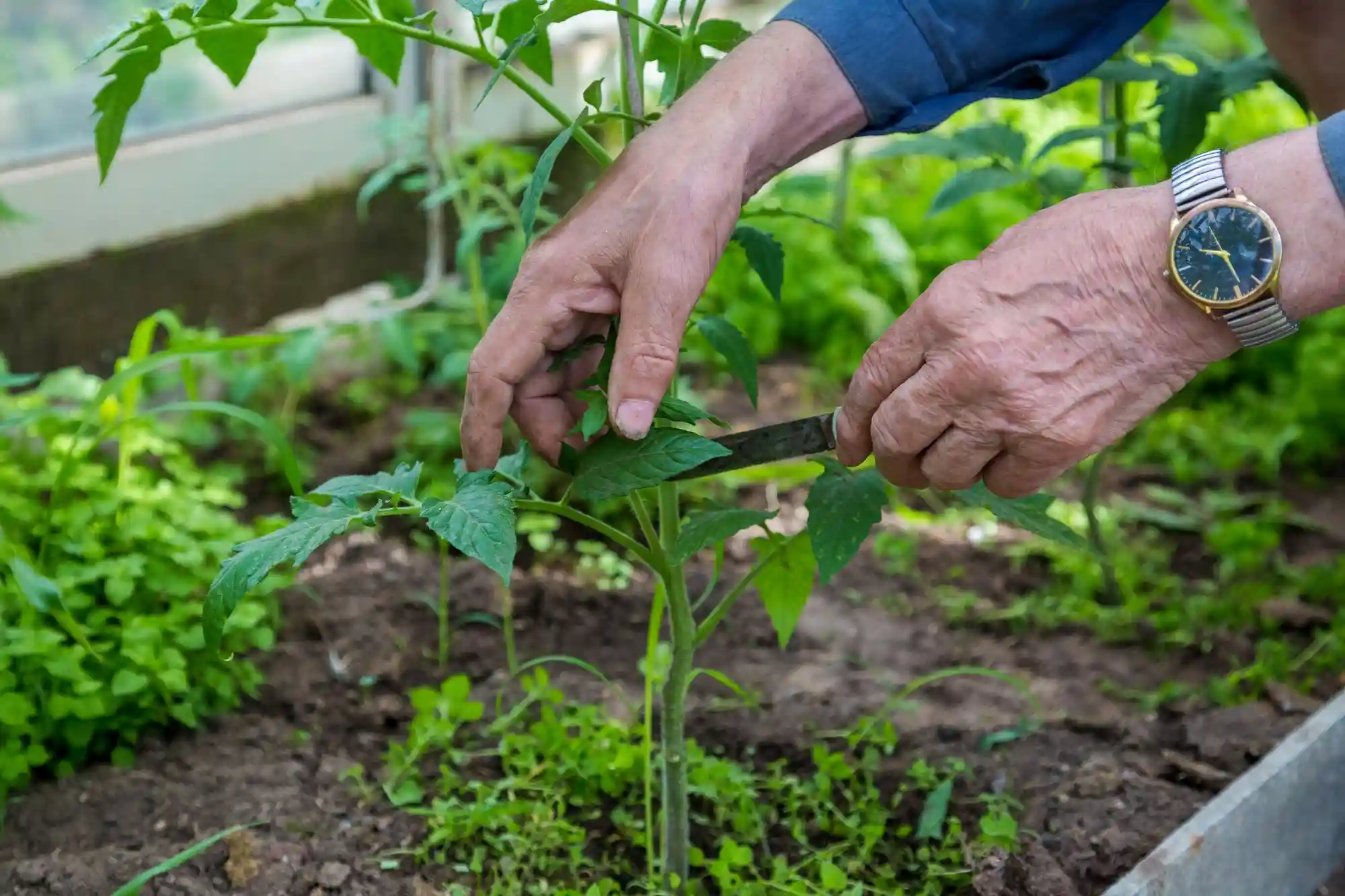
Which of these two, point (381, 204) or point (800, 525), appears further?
point (381, 204)

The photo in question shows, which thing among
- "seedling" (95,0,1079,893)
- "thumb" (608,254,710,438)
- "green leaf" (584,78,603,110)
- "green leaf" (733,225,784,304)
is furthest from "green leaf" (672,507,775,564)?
"green leaf" (584,78,603,110)

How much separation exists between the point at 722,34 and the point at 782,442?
0.41 meters

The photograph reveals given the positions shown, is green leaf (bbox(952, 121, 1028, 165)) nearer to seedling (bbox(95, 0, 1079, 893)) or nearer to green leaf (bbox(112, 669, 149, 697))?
seedling (bbox(95, 0, 1079, 893))

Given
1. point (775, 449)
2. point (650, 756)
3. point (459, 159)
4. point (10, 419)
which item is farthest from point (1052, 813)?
point (459, 159)

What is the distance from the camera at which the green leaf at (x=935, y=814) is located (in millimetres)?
1518

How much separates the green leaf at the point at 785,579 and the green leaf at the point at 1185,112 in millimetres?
726

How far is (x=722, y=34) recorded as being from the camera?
131cm

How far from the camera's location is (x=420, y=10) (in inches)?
109

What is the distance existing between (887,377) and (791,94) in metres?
0.31

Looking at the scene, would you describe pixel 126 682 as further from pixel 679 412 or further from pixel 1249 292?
pixel 1249 292

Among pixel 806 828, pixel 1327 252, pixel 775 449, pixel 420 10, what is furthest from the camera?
pixel 420 10

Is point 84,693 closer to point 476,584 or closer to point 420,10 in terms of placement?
point 476,584

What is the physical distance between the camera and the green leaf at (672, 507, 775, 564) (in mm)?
1225

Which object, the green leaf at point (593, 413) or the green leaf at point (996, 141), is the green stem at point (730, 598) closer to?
the green leaf at point (593, 413)
